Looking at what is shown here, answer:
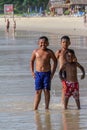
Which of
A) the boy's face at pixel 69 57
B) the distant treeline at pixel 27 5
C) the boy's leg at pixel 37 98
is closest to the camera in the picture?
the boy's face at pixel 69 57

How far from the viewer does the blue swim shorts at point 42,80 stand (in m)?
10.2

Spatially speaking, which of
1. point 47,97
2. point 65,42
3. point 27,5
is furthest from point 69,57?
point 27,5

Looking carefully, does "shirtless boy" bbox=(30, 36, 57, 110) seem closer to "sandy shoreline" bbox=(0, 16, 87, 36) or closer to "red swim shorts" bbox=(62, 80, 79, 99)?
"red swim shorts" bbox=(62, 80, 79, 99)

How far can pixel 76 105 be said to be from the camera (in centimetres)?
1084

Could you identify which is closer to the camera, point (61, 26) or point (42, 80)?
point (42, 80)

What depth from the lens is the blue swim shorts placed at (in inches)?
403

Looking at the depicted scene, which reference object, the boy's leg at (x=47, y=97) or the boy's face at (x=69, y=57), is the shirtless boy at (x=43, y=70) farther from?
the boy's face at (x=69, y=57)

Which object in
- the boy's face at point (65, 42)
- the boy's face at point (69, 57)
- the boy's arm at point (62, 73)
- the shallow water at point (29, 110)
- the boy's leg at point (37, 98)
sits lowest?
the shallow water at point (29, 110)

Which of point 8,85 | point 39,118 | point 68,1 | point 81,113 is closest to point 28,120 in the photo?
point 39,118

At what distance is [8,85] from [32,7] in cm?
12412

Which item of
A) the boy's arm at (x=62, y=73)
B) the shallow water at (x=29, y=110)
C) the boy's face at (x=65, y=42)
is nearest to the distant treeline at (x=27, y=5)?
the shallow water at (x=29, y=110)

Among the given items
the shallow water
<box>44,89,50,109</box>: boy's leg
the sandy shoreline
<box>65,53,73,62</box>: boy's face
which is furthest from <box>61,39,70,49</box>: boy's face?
the sandy shoreline

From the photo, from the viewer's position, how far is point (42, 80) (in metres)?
10.2

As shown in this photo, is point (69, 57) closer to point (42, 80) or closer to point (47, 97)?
point (42, 80)
